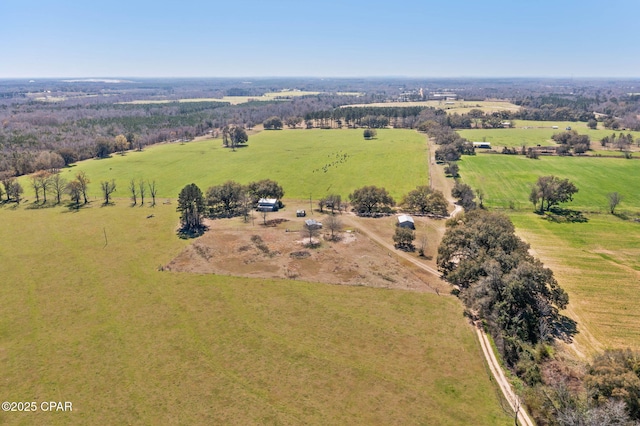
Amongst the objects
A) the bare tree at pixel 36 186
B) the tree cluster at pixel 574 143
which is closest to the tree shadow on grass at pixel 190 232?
the bare tree at pixel 36 186

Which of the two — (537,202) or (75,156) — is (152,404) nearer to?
(537,202)

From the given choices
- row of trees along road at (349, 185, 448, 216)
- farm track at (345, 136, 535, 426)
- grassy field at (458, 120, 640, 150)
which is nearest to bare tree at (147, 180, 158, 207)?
row of trees along road at (349, 185, 448, 216)

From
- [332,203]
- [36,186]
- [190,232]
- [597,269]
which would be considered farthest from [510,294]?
[36,186]

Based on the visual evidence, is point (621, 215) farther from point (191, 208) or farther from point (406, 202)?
point (191, 208)

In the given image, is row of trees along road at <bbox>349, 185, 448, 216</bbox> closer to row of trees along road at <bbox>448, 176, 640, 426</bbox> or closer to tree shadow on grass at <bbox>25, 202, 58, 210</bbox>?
row of trees along road at <bbox>448, 176, 640, 426</bbox>

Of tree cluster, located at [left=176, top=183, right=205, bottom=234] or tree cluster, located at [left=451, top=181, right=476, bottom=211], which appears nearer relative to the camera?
tree cluster, located at [left=176, top=183, right=205, bottom=234]

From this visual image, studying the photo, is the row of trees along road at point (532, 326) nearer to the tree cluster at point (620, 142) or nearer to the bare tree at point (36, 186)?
the bare tree at point (36, 186)
